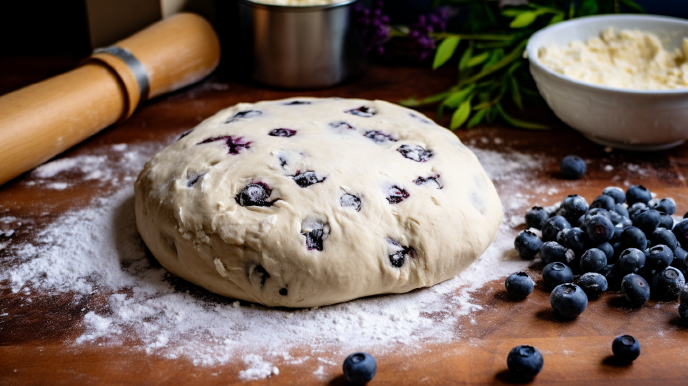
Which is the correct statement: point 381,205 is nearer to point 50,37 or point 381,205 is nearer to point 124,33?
point 124,33

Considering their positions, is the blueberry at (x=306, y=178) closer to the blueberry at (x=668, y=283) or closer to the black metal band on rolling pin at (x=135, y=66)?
the blueberry at (x=668, y=283)

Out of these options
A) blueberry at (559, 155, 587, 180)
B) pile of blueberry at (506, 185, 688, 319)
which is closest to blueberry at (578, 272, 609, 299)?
pile of blueberry at (506, 185, 688, 319)

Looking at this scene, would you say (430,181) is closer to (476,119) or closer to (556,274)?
(556,274)

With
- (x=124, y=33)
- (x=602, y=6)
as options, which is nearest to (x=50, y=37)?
(x=124, y=33)

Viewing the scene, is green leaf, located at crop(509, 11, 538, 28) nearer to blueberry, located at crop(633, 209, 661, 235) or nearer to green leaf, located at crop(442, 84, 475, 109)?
green leaf, located at crop(442, 84, 475, 109)

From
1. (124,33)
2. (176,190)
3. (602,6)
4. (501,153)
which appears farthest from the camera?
(124,33)

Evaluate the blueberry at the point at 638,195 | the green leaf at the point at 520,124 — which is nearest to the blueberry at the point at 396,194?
the blueberry at the point at 638,195
